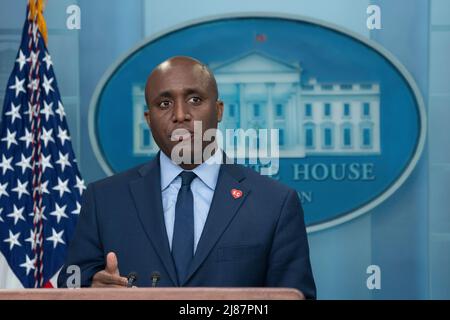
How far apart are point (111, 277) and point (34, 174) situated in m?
1.94

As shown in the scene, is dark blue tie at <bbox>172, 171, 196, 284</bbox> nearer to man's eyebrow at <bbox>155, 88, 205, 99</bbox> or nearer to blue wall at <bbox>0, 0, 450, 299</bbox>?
man's eyebrow at <bbox>155, 88, 205, 99</bbox>

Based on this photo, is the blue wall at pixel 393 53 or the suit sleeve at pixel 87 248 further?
the blue wall at pixel 393 53

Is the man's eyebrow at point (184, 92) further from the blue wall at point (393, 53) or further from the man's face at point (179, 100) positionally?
the blue wall at point (393, 53)

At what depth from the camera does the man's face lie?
201 centimetres

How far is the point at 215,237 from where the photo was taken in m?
1.92

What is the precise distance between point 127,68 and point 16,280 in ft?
3.60

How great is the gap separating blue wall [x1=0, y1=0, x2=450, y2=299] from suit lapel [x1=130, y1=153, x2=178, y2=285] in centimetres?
171

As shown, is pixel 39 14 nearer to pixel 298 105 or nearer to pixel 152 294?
pixel 298 105

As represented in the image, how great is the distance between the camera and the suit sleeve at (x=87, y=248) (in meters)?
1.94

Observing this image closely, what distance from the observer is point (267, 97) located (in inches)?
145

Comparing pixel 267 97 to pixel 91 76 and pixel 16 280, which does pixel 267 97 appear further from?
pixel 16 280
